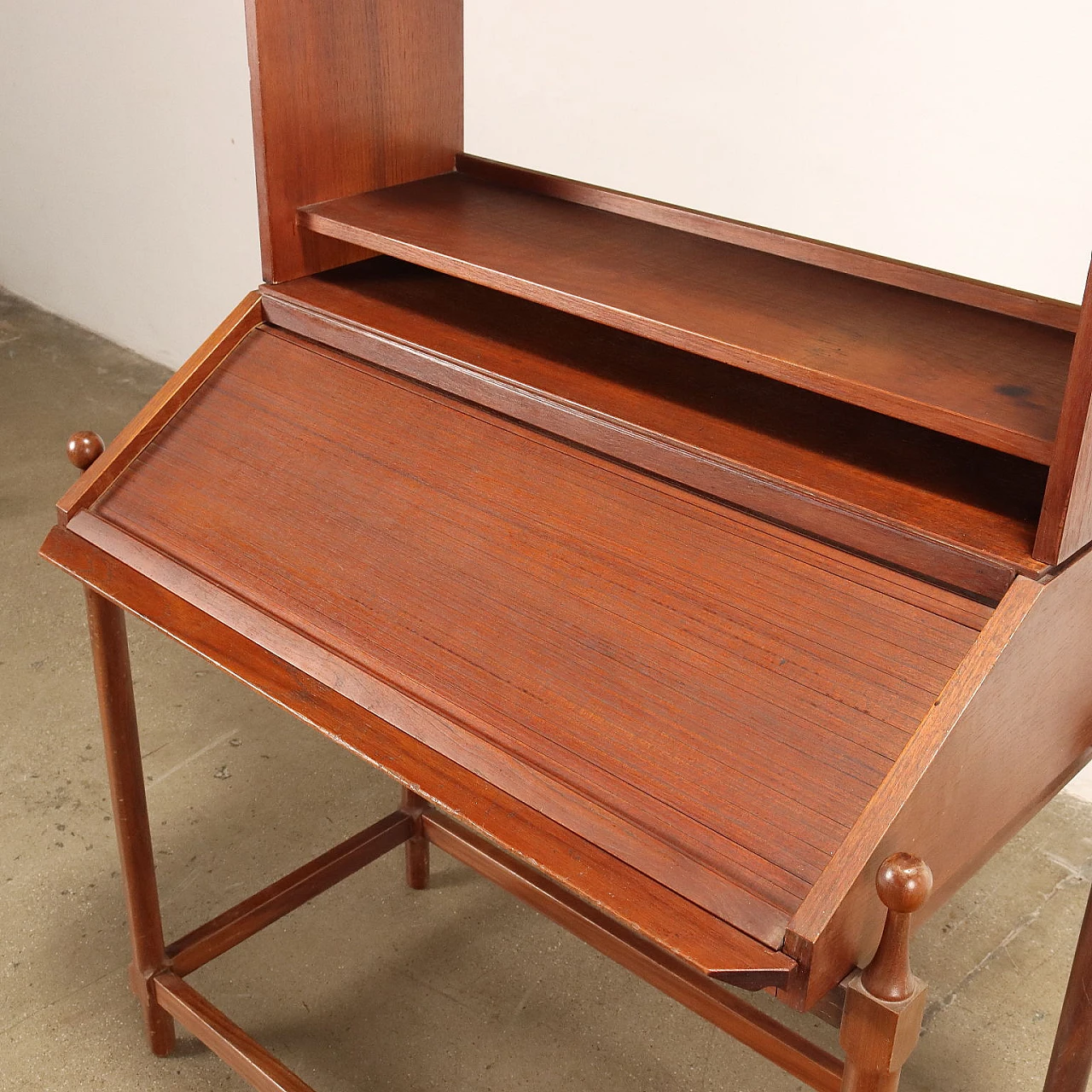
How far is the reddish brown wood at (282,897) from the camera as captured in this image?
7.59 feet

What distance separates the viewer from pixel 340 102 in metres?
1.90

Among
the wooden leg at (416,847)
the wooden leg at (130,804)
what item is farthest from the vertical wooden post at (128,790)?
the wooden leg at (416,847)

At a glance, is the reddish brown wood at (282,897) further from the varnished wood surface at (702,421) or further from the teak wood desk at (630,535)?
the varnished wood surface at (702,421)

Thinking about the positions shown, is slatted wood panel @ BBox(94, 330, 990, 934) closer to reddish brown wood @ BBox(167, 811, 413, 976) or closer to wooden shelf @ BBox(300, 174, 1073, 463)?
wooden shelf @ BBox(300, 174, 1073, 463)

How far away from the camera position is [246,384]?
1.90 metres

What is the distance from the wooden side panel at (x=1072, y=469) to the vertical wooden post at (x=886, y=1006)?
13.3 inches

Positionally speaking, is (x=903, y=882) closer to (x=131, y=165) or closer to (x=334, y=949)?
(x=334, y=949)

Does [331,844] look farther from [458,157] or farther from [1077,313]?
[1077,313]

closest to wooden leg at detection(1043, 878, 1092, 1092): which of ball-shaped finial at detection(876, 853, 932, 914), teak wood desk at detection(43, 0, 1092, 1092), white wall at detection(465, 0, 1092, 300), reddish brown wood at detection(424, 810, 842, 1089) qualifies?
teak wood desk at detection(43, 0, 1092, 1092)

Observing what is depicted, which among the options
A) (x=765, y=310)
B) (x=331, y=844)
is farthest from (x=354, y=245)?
(x=331, y=844)

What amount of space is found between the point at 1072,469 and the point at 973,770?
0.31 metres

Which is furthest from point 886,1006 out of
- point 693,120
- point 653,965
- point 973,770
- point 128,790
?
point 693,120

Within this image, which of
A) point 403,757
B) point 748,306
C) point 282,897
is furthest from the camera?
point 282,897

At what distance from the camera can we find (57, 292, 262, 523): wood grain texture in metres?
1.87
